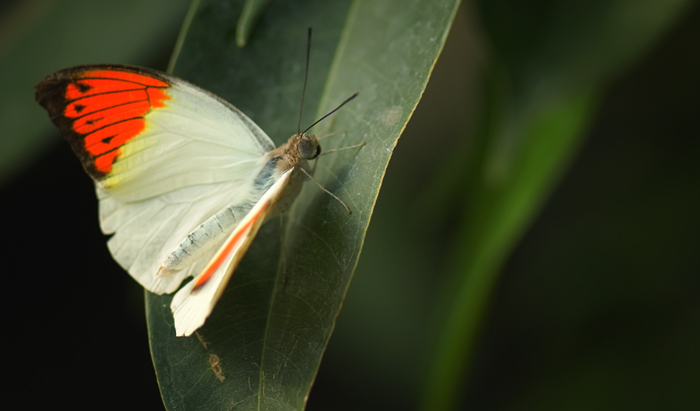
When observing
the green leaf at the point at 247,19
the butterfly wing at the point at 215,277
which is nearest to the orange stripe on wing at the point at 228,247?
the butterfly wing at the point at 215,277

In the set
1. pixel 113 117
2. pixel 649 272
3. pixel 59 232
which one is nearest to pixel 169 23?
pixel 113 117

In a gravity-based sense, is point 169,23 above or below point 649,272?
above

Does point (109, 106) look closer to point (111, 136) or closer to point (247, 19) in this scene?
point (111, 136)

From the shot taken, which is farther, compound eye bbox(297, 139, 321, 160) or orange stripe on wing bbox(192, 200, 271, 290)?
compound eye bbox(297, 139, 321, 160)

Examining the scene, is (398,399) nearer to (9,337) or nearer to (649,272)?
(649,272)

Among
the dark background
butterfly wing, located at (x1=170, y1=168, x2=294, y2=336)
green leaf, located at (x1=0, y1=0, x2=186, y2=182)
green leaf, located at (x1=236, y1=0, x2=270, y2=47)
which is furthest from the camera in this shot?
the dark background

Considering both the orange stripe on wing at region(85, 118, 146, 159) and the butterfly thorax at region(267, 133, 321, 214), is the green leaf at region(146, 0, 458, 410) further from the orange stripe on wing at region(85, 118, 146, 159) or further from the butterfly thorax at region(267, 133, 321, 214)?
the orange stripe on wing at region(85, 118, 146, 159)

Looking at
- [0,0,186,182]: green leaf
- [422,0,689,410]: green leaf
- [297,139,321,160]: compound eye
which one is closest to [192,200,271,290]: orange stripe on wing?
[297,139,321,160]: compound eye

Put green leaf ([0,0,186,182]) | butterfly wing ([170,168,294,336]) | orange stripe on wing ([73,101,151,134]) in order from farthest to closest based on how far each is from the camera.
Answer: green leaf ([0,0,186,182]), orange stripe on wing ([73,101,151,134]), butterfly wing ([170,168,294,336])
